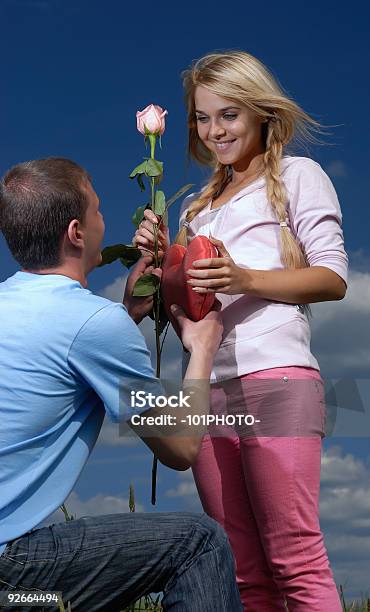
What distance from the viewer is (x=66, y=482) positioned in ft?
7.87

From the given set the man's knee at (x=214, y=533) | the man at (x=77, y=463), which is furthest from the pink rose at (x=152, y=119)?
the man's knee at (x=214, y=533)

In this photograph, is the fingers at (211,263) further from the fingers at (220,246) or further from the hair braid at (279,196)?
the hair braid at (279,196)

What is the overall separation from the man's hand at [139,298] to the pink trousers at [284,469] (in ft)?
1.36

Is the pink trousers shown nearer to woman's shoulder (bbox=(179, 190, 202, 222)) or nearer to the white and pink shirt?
the white and pink shirt

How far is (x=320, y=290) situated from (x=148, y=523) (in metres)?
1.15

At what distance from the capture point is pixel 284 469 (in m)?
3.10

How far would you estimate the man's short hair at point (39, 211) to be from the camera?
255cm

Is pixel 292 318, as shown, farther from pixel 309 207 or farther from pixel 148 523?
pixel 148 523

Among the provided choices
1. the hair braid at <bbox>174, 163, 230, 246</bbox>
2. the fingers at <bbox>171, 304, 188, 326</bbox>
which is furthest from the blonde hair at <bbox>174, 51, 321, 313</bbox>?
the fingers at <bbox>171, 304, 188, 326</bbox>

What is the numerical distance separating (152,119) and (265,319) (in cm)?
97

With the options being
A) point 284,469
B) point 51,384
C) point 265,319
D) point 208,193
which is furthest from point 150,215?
point 51,384

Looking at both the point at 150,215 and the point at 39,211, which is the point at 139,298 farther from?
the point at 39,211

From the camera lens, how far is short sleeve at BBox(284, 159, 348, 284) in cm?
320

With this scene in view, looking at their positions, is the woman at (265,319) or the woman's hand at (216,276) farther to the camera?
the woman at (265,319)
